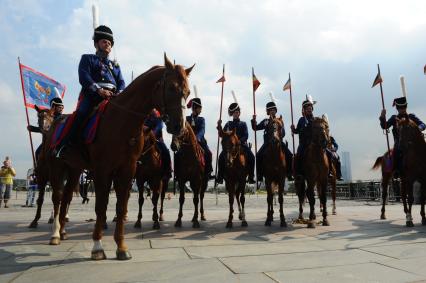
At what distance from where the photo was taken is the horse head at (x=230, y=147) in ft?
34.4

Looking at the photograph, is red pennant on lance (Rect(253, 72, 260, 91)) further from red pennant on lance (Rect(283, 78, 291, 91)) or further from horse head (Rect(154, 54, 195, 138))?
horse head (Rect(154, 54, 195, 138))

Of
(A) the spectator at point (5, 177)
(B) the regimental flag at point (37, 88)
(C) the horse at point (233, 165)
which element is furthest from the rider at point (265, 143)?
(A) the spectator at point (5, 177)

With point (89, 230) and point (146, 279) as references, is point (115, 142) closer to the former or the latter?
point (146, 279)

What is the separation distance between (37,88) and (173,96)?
854 cm

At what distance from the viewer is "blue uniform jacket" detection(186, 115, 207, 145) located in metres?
12.3

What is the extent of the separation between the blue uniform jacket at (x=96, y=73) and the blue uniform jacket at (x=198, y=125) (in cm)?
490

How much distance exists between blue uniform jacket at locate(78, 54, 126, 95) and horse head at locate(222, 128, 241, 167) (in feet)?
13.3

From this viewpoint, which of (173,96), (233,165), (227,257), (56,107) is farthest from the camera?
(56,107)

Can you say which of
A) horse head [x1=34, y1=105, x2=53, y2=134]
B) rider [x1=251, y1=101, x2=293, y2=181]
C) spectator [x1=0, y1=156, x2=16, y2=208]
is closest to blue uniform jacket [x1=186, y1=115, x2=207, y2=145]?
rider [x1=251, y1=101, x2=293, y2=181]

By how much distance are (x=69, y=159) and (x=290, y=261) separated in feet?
15.4

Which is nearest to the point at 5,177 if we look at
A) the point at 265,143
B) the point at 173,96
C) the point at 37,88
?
the point at 37,88

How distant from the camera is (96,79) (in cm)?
712

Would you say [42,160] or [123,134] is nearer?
[123,134]

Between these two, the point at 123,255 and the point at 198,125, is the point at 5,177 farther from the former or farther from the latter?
the point at 123,255
